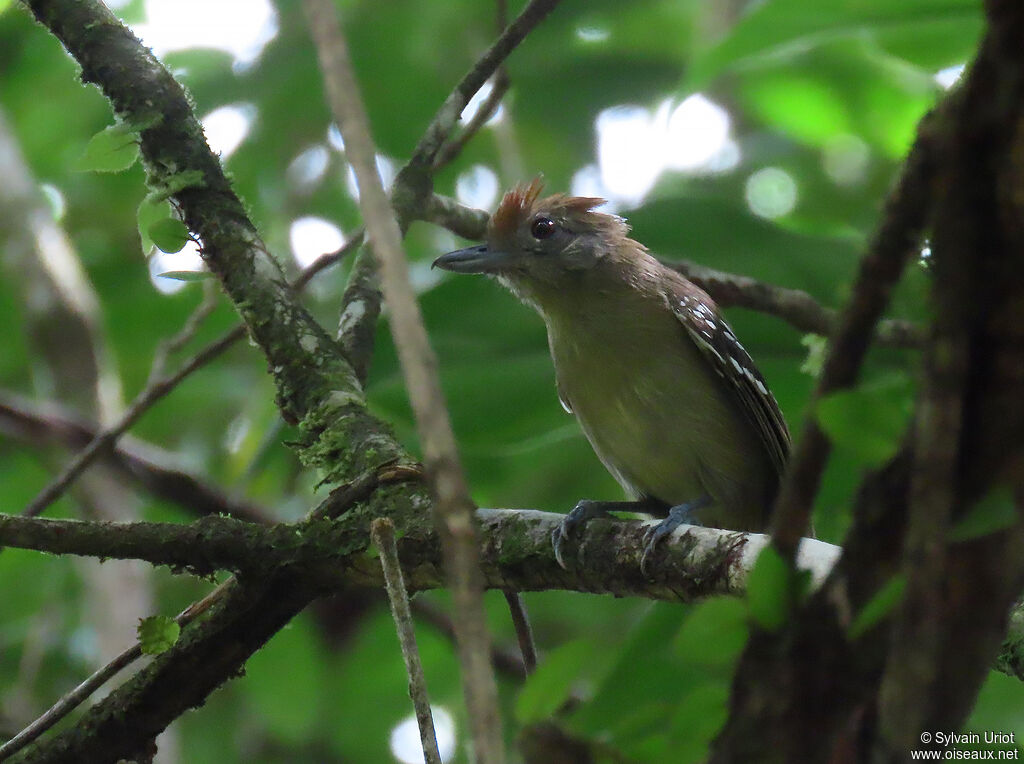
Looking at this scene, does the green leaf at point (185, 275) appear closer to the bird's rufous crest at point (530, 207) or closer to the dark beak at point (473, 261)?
the dark beak at point (473, 261)

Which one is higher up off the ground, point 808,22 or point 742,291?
point 808,22

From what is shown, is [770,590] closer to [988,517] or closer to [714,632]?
[714,632]

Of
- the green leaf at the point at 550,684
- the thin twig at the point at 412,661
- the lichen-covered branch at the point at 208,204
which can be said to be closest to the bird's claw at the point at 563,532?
the thin twig at the point at 412,661

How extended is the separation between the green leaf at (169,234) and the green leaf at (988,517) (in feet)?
7.24

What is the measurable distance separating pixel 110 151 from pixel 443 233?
5.66 meters

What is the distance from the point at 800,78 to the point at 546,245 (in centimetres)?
248

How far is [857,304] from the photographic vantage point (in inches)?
47.7

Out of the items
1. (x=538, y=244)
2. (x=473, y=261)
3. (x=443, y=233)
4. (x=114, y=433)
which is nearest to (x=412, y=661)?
(x=114, y=433)

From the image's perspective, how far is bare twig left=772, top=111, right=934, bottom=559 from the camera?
1190 millimetres

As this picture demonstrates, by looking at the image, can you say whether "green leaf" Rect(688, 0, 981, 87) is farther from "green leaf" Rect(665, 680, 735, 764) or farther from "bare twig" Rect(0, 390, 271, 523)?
"green leaf" Rect(665, 680, 735, 764)

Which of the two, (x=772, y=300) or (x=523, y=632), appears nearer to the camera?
(x=523, y=632)

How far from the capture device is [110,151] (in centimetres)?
283

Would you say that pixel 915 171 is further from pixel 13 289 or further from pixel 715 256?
pixel 13 289

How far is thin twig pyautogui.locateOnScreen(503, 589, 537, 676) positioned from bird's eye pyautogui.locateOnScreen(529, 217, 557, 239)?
239cm
